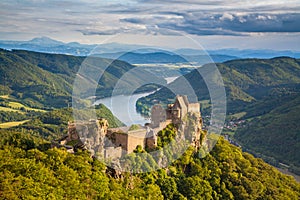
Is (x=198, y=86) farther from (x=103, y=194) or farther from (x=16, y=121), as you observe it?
(x=103, y=194)

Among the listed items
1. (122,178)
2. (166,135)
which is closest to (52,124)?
(166,135)

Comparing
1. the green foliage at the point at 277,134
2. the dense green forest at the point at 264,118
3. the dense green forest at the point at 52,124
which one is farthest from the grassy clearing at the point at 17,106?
the green foliage at the point at 277,134

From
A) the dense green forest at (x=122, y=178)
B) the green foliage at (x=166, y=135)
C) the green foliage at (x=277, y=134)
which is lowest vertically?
the green foliage at (x=277, y=134)

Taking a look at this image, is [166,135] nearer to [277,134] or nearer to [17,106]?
[277,134]

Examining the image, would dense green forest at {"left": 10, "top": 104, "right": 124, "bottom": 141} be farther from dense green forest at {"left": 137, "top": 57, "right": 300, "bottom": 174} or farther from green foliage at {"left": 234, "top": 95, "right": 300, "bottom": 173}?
green foliage at {"left": 234, "top": 95, "right": 300, "bottom": 173}

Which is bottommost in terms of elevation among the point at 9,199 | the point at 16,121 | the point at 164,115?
the point at 16,121

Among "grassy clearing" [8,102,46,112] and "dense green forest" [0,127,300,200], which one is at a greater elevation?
"dense green forest" [0,127,300,200]

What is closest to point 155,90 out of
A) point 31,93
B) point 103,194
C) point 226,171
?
point 226,171

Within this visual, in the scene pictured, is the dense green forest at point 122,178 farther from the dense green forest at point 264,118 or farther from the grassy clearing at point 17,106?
the grassy clearing at point 17,106

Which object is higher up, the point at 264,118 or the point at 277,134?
the point at 264,118

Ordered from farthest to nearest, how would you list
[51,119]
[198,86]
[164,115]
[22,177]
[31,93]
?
[31,93]
[198,86]
[51,119]
[164,115]
[22,177]

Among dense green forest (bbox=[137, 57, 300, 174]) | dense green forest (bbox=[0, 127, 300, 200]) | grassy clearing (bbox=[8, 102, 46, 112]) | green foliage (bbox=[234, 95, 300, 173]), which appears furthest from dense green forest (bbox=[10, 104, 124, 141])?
dense green forest (bbox=[0, 127, 300, 200])
